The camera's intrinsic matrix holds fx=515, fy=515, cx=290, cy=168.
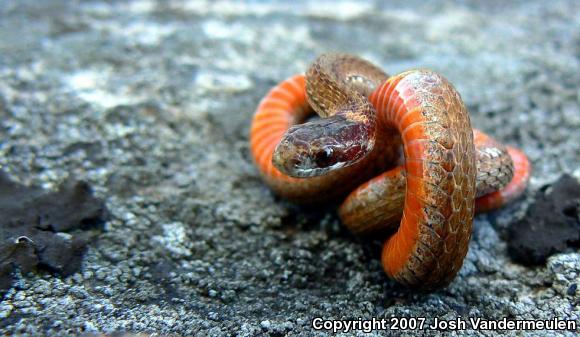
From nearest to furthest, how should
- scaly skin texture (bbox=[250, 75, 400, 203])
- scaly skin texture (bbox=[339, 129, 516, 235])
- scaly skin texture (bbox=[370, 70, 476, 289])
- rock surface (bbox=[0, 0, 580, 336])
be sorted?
scaly skin texture (bbox=[370, 70, 476, 289]) → rock surface (bbox=[0, 0, 580, 336]) → scaly skin texture (bbox=[339, 129, 516, 235]) → scaly skin texture (bbox=[250, 75, 400, 203])

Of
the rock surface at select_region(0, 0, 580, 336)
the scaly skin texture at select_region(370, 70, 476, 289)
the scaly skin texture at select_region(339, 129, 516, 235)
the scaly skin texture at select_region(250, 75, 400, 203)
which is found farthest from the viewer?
the scaly skin texture at select_region(250, 75, 400, 203)

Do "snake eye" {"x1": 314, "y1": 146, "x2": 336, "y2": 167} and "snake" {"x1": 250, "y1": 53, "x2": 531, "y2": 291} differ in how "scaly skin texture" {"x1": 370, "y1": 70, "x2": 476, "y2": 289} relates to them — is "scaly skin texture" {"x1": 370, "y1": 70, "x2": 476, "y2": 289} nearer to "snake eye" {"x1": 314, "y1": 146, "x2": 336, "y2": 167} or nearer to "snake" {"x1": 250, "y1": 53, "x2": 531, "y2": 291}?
"snake" {"x1": 250, "y1": 53, "x2": 531, "y2": 291}

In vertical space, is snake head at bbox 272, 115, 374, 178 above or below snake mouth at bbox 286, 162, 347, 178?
above

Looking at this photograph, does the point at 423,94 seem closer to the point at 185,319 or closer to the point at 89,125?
the point at 185,319

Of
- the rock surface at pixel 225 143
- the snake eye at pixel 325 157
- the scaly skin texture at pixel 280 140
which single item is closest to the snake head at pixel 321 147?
the snake eye at pixel 325 157

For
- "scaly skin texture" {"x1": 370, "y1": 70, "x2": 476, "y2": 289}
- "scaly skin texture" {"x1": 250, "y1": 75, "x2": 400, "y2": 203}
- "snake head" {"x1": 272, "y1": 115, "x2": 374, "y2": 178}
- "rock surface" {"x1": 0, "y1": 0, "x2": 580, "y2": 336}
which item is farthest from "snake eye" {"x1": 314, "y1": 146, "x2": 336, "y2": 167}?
"rock surface" {"x1": 0, "y1": 0, "x2": 580, "y2": 336}

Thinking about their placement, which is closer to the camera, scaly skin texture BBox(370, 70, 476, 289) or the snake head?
scaly skin texture BBox(370, 70, 476, 289)

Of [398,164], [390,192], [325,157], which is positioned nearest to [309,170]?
[325,157]
